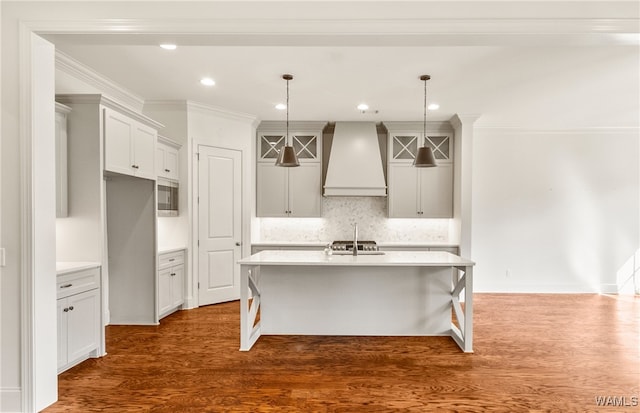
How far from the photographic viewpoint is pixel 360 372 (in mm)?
2852

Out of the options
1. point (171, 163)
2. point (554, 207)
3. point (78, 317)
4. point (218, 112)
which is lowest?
point (78, 317)

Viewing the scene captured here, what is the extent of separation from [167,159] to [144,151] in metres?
0.62

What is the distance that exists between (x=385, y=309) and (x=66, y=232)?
310cm

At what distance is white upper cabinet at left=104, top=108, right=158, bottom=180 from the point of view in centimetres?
326

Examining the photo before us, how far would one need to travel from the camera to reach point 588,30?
87.0 inches

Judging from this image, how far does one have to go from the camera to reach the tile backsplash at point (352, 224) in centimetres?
595

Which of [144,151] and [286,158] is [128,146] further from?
[286,158]

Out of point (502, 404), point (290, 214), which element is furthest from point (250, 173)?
point (502, 404)

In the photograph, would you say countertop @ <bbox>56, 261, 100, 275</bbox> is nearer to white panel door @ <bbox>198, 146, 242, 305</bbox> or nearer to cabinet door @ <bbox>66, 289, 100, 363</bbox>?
cabinet door @ <bbox>66, 289, 100, 363</bbox>

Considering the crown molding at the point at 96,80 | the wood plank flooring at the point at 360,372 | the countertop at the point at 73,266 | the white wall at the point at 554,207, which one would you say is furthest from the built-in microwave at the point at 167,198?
the white wall at the point at 554,207

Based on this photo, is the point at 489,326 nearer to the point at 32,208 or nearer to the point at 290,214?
the point at 290,214

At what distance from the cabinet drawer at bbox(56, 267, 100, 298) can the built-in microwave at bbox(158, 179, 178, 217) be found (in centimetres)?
131

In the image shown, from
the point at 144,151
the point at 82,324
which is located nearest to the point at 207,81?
the point at 144,151

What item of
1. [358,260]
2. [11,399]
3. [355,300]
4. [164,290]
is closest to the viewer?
[11,399]
